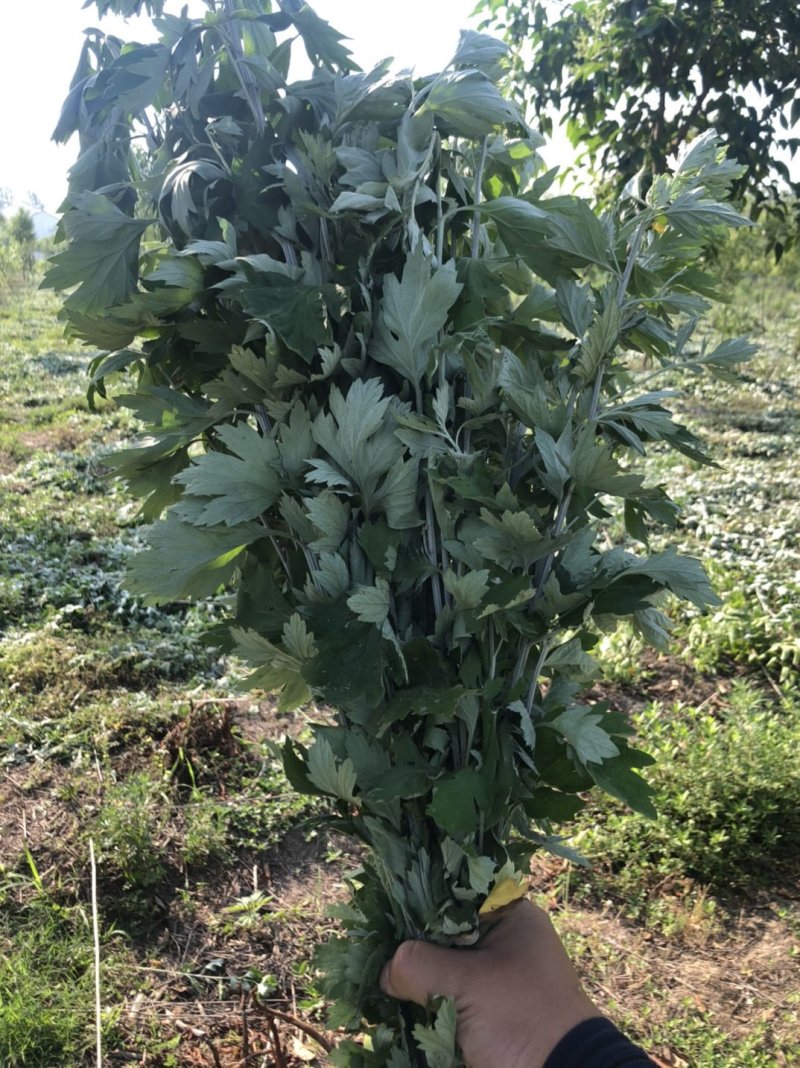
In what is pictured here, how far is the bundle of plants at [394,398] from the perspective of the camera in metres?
0.98

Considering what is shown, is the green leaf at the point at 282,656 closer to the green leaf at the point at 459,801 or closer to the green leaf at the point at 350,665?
the green leaf at the point at 350,665

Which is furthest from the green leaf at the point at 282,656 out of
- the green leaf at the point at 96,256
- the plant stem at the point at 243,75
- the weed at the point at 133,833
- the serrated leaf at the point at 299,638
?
the weed at the point at 133,833

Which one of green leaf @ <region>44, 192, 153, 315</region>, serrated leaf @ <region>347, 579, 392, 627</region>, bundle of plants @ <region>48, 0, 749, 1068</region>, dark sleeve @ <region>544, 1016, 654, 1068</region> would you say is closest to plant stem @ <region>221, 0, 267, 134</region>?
bundle of plants @ <region>48, 0, 749, 1068</region>

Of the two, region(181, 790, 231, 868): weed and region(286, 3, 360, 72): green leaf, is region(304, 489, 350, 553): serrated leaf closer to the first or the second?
region(286, 3, 360, 72): green leaf

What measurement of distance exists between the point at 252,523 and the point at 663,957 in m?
2.14

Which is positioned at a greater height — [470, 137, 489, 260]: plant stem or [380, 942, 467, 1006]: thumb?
[470, 137, 489, 260]: plant stem

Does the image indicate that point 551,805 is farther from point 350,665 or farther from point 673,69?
point 673,69

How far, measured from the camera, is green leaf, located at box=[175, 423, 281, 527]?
99 cm

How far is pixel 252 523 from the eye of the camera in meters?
1.07

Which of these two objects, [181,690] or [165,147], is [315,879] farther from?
[165,147]

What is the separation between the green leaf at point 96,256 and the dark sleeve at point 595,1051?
117 cm

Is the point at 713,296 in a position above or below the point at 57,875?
above

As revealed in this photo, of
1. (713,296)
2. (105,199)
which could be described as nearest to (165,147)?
(105,199)

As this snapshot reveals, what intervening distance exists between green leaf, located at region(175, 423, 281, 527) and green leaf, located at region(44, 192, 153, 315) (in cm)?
28
